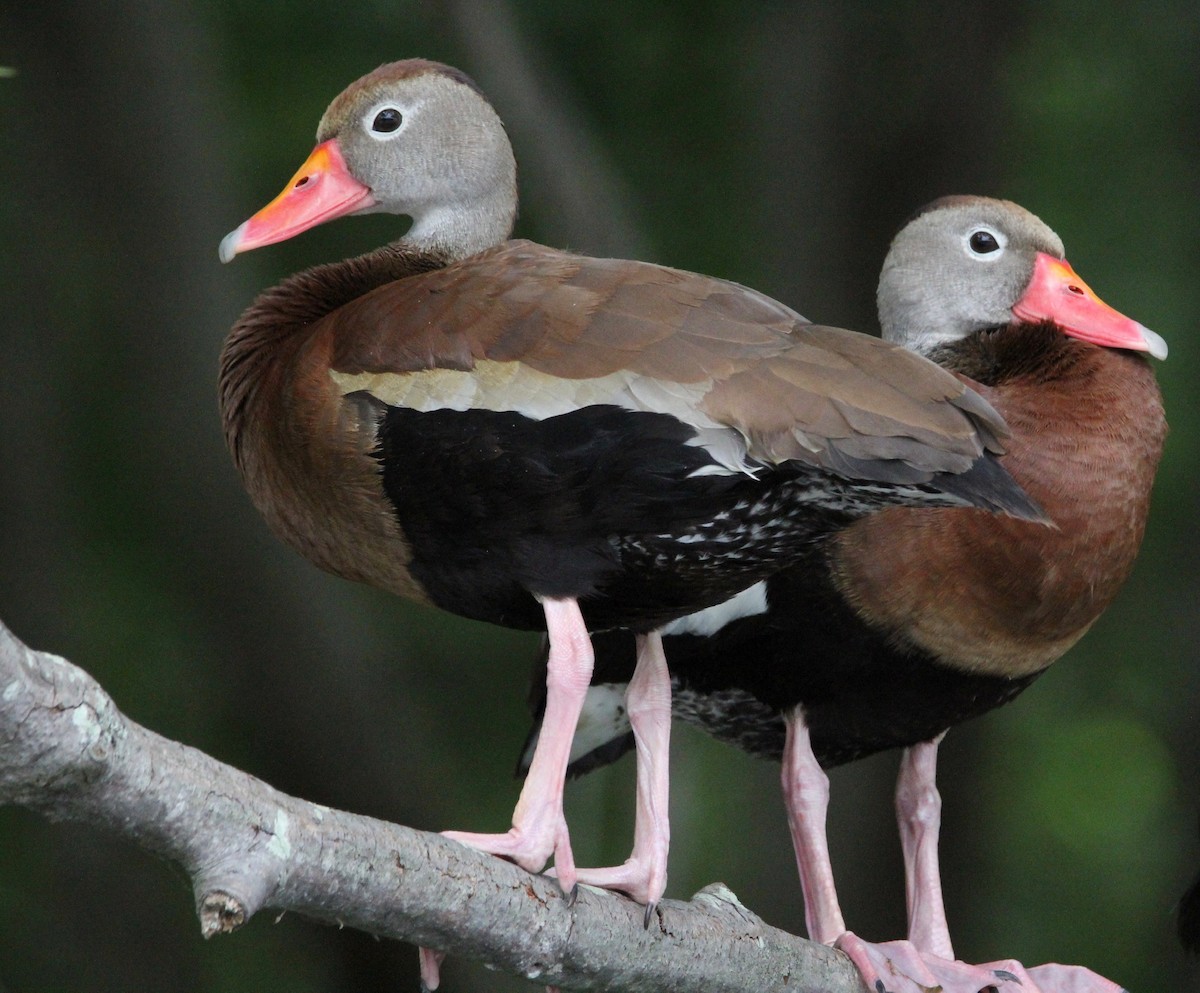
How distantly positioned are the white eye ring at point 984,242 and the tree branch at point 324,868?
67.5 inches

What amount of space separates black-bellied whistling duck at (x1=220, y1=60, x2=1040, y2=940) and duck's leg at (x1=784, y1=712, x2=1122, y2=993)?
584 mm

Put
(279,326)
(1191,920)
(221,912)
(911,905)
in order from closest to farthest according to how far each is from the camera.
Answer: (221,912) → (279,326) → (911,905) → (1191,920)

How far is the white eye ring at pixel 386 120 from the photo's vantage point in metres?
3.31

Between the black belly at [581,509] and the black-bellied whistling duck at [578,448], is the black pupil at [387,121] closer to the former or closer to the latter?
the black-bellied whistling duck at [578,448]

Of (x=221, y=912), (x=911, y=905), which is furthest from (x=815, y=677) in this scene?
(x=221, y=912)

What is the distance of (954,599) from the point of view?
A: 3291 millimetres

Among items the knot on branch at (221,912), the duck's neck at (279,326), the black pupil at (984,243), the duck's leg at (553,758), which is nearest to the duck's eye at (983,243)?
the black pupil at (984,243)

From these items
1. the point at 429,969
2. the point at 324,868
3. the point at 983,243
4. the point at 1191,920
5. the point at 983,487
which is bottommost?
the point at 1191,920

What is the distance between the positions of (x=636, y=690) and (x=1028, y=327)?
4.21 feet

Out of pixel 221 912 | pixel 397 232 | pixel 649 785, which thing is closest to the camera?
pixel 221 912

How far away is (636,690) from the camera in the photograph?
3.11 m

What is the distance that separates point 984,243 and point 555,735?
1.77 m

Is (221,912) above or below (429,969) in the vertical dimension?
above

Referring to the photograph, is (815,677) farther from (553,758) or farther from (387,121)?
(387,121)
